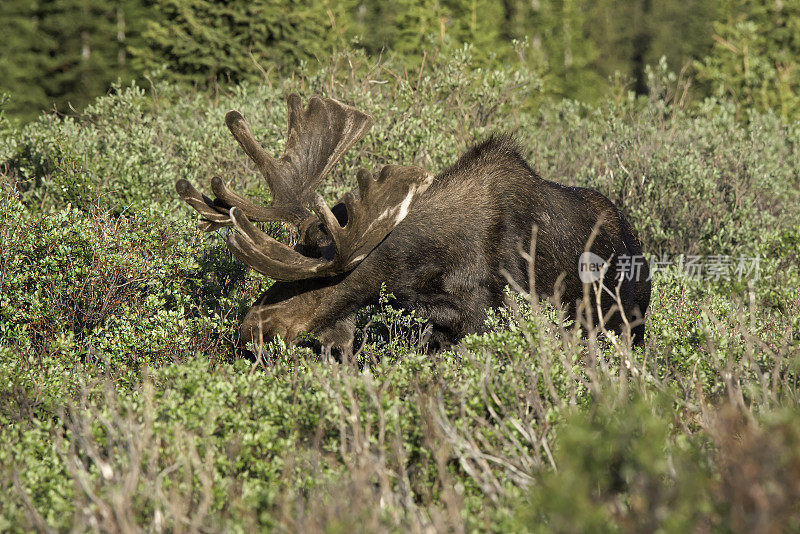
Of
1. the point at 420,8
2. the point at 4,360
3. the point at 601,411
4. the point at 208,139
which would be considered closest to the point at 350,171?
the point at 208,139

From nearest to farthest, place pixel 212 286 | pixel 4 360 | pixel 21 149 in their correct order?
pixel 4 360 < pixel 212 286 < pixel 21 149

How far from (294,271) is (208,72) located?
41.5 feet

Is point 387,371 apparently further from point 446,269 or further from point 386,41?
point 386,41

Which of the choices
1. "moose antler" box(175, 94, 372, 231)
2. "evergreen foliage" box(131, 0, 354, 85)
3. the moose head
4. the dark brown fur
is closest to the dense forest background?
"evergreen foliage" box(131, 0, 354, 85)

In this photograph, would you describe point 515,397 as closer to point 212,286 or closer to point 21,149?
point 212,286

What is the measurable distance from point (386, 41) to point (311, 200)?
5.99 m

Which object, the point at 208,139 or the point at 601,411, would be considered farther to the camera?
the point at 208,139

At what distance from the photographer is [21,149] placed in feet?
27.7

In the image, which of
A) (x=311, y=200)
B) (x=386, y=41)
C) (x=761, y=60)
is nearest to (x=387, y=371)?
(x=311, y=200)

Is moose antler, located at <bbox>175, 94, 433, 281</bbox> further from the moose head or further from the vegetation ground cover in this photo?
the vegetation ground cover

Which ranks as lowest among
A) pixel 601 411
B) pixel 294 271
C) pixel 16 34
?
pixel 16 34

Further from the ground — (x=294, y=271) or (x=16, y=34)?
(x=294, y=271)

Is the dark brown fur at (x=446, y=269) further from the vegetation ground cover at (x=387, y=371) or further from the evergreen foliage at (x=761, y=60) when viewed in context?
the evergreen foliage at (x=761, y=60)

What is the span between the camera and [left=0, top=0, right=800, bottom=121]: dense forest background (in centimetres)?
1684
